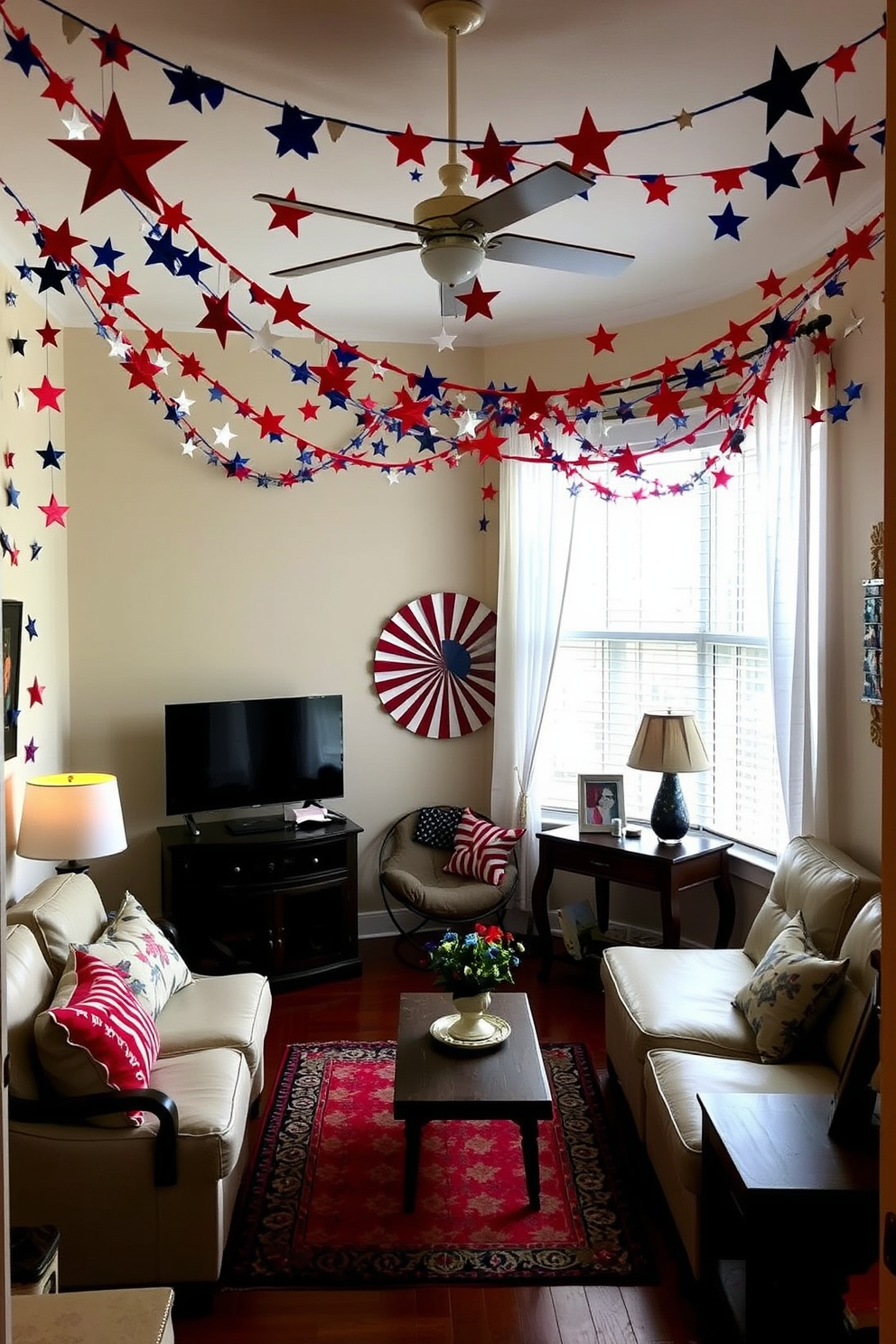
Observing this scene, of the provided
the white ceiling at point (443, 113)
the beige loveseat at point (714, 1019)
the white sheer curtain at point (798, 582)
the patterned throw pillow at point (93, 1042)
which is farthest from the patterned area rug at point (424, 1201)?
the white ceiling at point (443, 113)

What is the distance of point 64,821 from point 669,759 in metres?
2.37

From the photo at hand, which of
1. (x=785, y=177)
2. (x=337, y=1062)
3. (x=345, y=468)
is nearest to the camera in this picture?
(x=785, y=177)

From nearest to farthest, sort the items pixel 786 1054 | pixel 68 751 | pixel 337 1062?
pixel 786 1054 → pixel 337 1062 → pixel 68 751

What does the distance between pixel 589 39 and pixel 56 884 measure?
116 inches

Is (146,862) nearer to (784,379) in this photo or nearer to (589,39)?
(784,379)

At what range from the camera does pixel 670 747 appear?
4.27 m

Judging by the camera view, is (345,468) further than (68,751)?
Yes

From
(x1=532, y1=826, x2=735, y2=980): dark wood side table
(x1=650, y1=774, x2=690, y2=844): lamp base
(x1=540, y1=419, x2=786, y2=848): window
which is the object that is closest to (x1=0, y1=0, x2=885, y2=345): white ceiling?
(x1=540, y1=419, x2=786, y2=848): window

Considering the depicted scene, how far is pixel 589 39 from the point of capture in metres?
2.45

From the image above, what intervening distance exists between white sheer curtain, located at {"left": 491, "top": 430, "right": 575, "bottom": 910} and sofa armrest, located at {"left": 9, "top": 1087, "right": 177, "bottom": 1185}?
270 cm

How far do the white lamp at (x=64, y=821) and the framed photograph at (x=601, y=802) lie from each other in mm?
2044

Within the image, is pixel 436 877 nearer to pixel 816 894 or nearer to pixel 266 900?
pixel 266 900

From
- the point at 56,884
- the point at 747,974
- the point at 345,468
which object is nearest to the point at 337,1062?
the point at 56,884

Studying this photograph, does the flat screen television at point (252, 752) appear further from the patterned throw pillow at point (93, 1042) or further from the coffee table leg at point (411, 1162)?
the coffee table leg at point (411, 1162)
